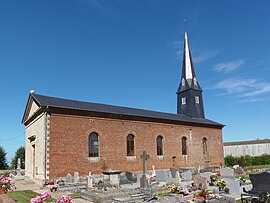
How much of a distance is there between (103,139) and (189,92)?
52.1 ft

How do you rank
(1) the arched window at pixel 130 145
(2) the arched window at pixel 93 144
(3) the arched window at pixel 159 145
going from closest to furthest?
(2) the arched window at pixel 93 144 → (1) the arched window at pixel 130 145 → (3) the arched window at pixel 159 145

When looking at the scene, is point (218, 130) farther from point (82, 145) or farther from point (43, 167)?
point (43, 167)

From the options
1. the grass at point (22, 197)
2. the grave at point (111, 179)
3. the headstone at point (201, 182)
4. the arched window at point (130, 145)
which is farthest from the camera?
the arched window at point (130, 145)

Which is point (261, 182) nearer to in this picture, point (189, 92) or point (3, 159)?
point (189, 92)

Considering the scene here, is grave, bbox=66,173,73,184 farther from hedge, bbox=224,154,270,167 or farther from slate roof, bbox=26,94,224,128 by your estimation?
hedge, bbox=224,154,270,167

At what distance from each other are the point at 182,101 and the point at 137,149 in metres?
13.0

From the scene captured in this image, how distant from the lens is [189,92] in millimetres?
32062

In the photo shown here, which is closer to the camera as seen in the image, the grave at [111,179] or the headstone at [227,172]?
the grave at [111,179]

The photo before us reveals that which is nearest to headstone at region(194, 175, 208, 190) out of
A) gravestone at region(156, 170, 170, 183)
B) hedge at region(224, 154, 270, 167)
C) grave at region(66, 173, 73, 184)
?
gravestone at region(156, 170, 170, 183)

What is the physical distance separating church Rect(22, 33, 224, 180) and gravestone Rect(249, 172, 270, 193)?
12.2 m

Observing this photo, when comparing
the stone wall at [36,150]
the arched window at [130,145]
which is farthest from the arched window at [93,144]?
the stone wall at [36,150]

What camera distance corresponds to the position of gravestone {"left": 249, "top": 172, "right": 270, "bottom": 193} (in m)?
8.93

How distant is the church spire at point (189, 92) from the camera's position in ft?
104

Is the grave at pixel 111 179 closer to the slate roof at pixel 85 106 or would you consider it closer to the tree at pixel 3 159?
the slate roof at pixel 85 106
